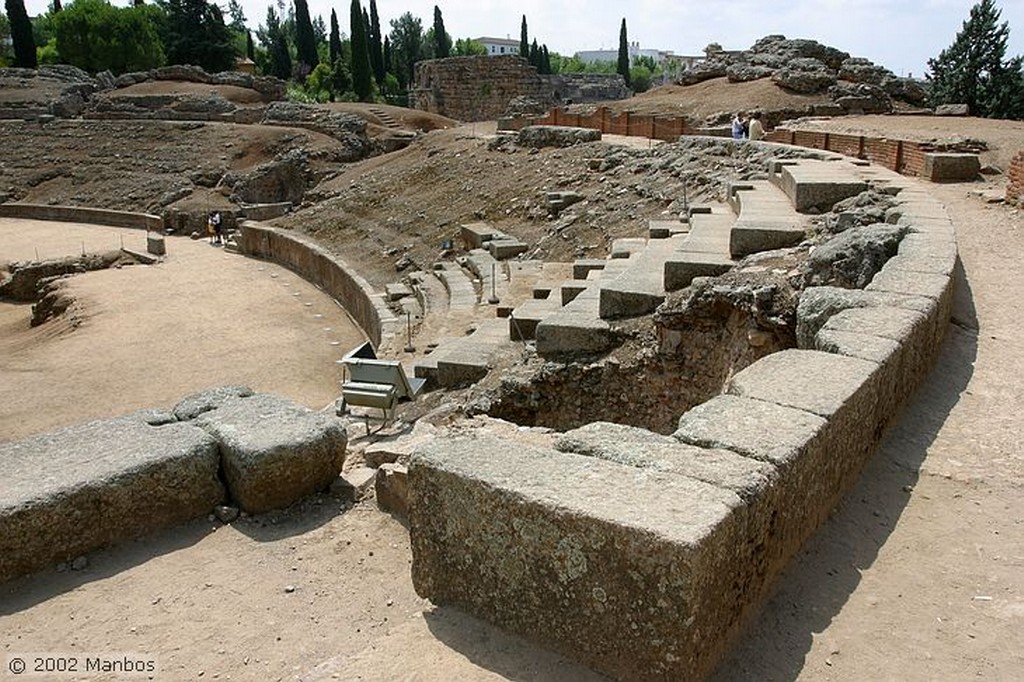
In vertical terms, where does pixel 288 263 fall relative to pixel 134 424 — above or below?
below

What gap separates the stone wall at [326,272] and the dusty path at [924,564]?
9.24 metres

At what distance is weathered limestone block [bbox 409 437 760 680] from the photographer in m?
2.28

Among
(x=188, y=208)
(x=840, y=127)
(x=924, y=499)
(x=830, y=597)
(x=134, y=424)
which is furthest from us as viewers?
(x=188, y=208)

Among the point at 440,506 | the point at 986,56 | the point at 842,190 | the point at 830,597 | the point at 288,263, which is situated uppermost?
the point at 986,56

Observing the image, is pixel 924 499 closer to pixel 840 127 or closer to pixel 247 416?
pixel 247 416

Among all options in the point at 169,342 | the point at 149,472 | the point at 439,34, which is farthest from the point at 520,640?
the point at 439,34

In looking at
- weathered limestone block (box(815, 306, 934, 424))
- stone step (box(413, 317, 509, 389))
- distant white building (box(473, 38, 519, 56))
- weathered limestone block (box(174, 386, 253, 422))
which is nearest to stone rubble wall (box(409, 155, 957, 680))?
weathered limestone block (box(815, 306, 934, 424))

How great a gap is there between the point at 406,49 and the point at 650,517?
7236 centimetres

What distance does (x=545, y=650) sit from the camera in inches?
102

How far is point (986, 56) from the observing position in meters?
24.4

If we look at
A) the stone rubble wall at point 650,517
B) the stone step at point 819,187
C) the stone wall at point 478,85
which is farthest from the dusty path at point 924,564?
the stone wall at point 478,85

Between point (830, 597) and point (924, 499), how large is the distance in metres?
0.89

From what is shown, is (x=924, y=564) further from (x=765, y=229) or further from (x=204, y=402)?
(x=765, y=229)

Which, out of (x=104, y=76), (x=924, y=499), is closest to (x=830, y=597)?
(x=924, y=499)
